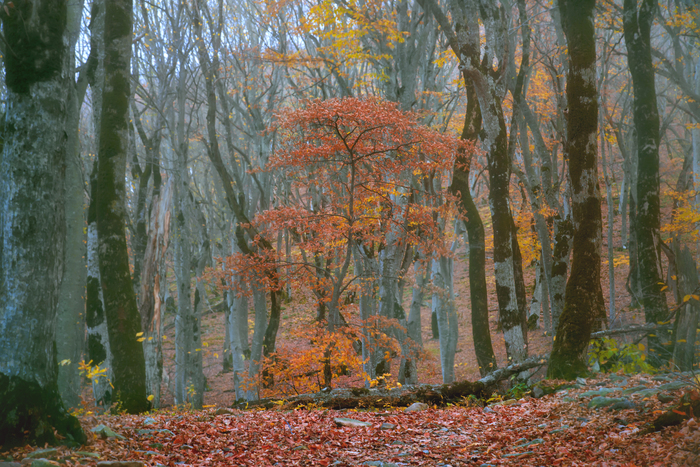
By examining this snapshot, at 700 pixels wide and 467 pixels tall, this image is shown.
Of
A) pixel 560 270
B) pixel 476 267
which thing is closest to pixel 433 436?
pixel 476 267

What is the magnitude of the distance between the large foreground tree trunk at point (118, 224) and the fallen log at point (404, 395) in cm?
235

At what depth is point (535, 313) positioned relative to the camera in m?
19.0

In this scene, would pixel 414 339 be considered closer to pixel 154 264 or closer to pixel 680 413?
pixel 154 264

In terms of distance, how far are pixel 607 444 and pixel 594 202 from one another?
3446 millimetres

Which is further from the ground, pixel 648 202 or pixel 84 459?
pixel 648 202

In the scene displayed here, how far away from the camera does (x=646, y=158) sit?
878 centimetres

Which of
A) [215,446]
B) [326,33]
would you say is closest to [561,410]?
[215,446]

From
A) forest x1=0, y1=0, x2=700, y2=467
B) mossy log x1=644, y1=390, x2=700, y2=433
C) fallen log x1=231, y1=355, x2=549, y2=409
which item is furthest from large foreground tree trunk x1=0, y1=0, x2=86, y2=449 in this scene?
mossy log x1=644, y1=390, x2=700, y2=433

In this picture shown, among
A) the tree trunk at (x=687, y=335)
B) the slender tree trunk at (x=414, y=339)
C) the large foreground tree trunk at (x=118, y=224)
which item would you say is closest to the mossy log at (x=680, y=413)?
the tree trunk at (x=687, y=335)

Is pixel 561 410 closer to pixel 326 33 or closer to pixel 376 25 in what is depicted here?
pixel 376 25

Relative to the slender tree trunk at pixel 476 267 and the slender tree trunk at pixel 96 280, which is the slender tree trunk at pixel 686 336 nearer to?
the slender tree trunk at pixel 476 267

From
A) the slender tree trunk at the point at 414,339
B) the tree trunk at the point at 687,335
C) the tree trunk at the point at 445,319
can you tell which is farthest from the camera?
the tree trunk at the point at 445,319

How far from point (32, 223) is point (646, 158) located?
9.68m

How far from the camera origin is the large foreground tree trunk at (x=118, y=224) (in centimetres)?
641
